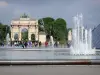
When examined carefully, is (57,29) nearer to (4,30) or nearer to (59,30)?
(59,30)

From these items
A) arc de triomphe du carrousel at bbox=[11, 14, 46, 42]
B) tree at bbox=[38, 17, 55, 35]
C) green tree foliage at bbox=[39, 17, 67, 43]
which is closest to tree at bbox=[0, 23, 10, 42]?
arc de triomphe du carrousel at bbox=[11, 14, 46, 42]

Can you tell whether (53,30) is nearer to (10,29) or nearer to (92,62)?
(10,29)

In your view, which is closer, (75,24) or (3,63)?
(3,63)

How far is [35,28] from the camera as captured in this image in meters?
112

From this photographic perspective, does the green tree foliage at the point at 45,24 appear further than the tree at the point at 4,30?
Yes

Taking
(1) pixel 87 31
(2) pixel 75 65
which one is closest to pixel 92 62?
(2) pixel 75 65

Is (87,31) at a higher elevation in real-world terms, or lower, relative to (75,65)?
higher

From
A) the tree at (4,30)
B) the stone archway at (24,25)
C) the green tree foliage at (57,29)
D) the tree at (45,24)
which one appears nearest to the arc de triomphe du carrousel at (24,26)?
the stone archway at (24,25)

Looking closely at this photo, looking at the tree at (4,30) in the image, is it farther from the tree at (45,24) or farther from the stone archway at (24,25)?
the tree at (45,24)

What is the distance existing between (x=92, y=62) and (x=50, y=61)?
5.66 ft

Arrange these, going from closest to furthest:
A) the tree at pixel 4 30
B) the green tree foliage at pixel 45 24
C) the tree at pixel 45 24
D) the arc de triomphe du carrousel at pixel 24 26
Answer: the arc de triomphe du carrousel at pixel 24 26
the tree at pixel 4 30
the tree at pixel 45 24
the green tree foliage at pixel 45 24

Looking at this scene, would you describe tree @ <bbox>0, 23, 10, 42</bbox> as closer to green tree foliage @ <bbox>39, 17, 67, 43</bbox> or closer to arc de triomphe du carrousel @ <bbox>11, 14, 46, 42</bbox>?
arc de triomphe du carrousel @ <bbox>11, 14, 46, 42</bbox>
